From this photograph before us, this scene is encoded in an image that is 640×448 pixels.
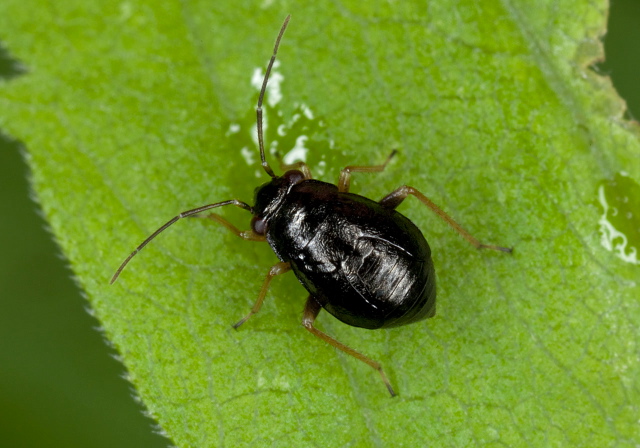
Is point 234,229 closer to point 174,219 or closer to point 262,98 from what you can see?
point 174,219

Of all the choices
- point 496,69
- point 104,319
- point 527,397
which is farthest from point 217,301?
point 496,69

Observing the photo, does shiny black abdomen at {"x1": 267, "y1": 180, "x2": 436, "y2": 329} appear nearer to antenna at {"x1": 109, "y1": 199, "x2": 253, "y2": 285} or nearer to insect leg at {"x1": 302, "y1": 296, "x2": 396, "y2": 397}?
insect leg at {"x1": 302, "y1": 296, "x2": 396, "y2": 397}

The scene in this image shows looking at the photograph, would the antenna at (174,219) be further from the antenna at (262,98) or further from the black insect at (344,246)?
the antenna at (262,98)

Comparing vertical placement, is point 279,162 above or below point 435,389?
above

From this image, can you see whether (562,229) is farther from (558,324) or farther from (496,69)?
(496,69)

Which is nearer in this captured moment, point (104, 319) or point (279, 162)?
point (104, 319)

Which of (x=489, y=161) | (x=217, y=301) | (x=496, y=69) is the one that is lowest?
(x=217, y=301)
